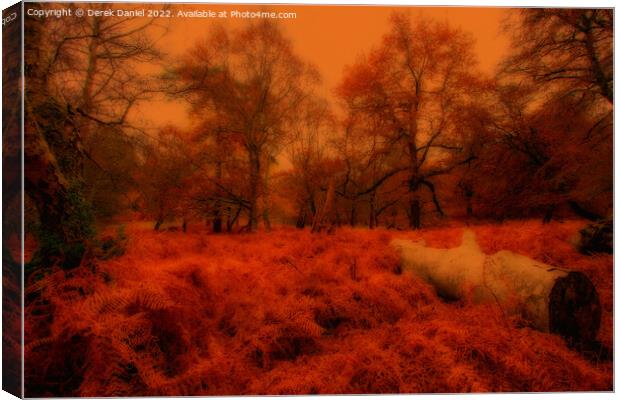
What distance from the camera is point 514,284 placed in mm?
2967

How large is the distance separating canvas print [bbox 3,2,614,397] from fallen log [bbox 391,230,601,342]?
16 mm

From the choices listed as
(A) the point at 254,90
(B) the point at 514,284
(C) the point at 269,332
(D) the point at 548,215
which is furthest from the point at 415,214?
(A) the point at 254,90

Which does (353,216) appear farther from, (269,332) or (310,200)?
(269,332)

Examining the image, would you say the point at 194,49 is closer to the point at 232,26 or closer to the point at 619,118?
the point at 232,26

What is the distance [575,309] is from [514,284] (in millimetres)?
435

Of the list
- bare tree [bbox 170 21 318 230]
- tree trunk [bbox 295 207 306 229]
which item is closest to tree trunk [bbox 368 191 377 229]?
tree trunk [bbox 295 207 306 229]

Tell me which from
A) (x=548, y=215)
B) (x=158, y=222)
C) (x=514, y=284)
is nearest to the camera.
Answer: (x=514, y=284)

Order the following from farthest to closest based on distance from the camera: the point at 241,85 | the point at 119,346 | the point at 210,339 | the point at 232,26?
1. the point at 241,85
2. the point at 232,26
3. the point at 210,339
4. the point at 119,346

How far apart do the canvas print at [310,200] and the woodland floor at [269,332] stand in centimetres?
2

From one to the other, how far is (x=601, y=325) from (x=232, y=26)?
384 cm

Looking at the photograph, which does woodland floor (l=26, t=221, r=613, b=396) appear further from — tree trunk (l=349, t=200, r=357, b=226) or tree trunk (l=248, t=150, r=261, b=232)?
tree trunk (l=349, t=200, r=357, b=226)

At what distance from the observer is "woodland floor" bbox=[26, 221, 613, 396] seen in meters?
2.70

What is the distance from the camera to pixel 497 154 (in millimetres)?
3465

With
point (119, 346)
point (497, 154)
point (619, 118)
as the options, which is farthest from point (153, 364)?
point (619, 118)
